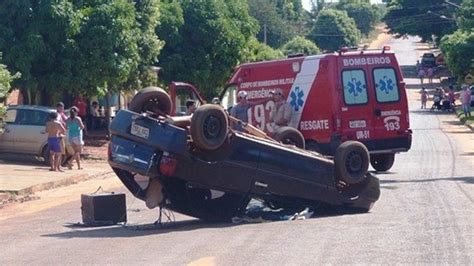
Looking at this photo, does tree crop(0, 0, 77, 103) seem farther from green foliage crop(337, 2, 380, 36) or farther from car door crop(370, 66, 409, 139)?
green foliage crop(337, 2, 380, 36)

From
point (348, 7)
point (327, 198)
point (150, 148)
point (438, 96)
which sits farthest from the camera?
point (348, 7)

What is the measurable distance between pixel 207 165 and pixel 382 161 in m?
9.86

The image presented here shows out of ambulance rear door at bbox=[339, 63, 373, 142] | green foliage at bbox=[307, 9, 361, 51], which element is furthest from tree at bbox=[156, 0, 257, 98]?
green foliage at bbox=[307, 9, 361, 51]

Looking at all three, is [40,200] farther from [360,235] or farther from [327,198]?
[360,235]

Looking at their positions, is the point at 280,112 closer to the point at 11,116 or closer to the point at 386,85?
the point at 386,85

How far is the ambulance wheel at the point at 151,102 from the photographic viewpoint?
15.5m

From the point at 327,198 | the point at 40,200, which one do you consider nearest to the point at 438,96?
the point at 40,200

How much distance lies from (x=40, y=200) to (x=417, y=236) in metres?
10.3

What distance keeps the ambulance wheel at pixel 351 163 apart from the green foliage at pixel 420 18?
76413mm

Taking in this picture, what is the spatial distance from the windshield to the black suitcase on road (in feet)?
30.3

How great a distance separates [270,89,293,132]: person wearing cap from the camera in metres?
22.0

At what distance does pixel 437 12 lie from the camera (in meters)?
95.5

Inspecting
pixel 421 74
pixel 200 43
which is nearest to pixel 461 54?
pixel 200 43

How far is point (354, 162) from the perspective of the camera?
16.7m
